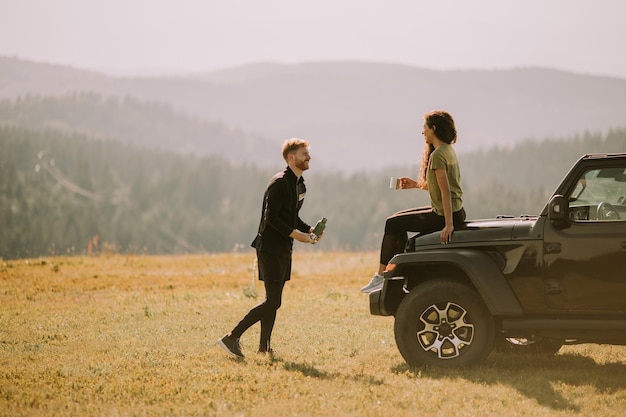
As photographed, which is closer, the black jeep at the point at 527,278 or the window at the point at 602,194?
the black jeep at the point at 527,278

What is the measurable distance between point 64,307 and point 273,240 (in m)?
7.36

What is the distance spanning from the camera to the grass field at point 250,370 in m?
7.45

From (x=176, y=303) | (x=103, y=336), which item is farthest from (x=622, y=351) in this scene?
(x=176, y=303)

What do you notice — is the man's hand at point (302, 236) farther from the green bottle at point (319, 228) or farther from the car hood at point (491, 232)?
the car hood at point (491, 232)

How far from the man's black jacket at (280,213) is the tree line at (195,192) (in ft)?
476

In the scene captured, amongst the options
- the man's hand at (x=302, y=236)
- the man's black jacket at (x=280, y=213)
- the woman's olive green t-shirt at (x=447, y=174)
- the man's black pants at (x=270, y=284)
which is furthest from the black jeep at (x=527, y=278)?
the man's black jacket at (x=280, y=213)

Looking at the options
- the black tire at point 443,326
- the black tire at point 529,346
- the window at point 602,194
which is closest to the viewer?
the window at point 602,194

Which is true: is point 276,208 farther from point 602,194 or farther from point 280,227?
point 602,194

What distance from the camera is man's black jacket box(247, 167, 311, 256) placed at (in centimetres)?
911

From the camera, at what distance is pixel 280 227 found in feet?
29.9

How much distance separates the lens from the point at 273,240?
9336mm

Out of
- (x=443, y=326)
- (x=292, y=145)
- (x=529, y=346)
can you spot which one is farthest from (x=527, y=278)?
(x=292, y=145)

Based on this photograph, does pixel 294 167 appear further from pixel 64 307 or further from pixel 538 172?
pixel 538 172

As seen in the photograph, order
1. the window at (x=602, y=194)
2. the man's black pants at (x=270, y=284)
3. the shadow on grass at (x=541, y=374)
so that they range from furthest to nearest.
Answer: the man's black pants at (x=270, y=284) → the window at (x=602, y=194) → the shadow on grass at (x=541, y=374)
